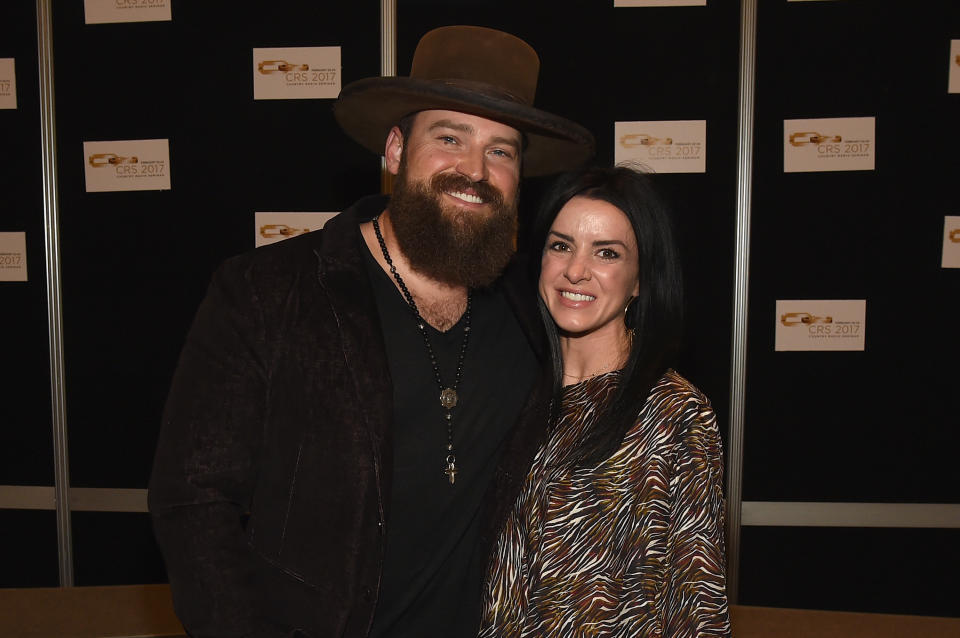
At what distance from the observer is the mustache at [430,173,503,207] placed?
161 cm

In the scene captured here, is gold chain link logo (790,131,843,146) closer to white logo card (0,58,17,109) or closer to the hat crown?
the hat crown

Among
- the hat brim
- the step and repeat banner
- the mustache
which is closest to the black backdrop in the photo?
the step and repeat banner

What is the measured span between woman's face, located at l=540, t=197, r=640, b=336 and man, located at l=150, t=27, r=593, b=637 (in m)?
0.17

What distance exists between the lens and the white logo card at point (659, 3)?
2684mm

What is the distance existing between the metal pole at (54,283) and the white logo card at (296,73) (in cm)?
87

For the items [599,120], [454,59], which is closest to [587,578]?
[454,59]

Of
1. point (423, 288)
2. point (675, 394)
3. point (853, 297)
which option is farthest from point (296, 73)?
point (853, 297)

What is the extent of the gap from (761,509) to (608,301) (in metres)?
1.70

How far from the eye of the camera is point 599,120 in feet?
9.01

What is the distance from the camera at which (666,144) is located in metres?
2.73

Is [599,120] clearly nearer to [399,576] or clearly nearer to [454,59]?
[454,59]

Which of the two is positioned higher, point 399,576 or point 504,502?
point 504,502

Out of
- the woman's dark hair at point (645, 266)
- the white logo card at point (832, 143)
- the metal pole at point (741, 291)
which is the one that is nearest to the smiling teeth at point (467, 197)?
the woman's dark hair at point (645, 266)

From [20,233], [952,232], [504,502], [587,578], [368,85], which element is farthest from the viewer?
[20,233]
